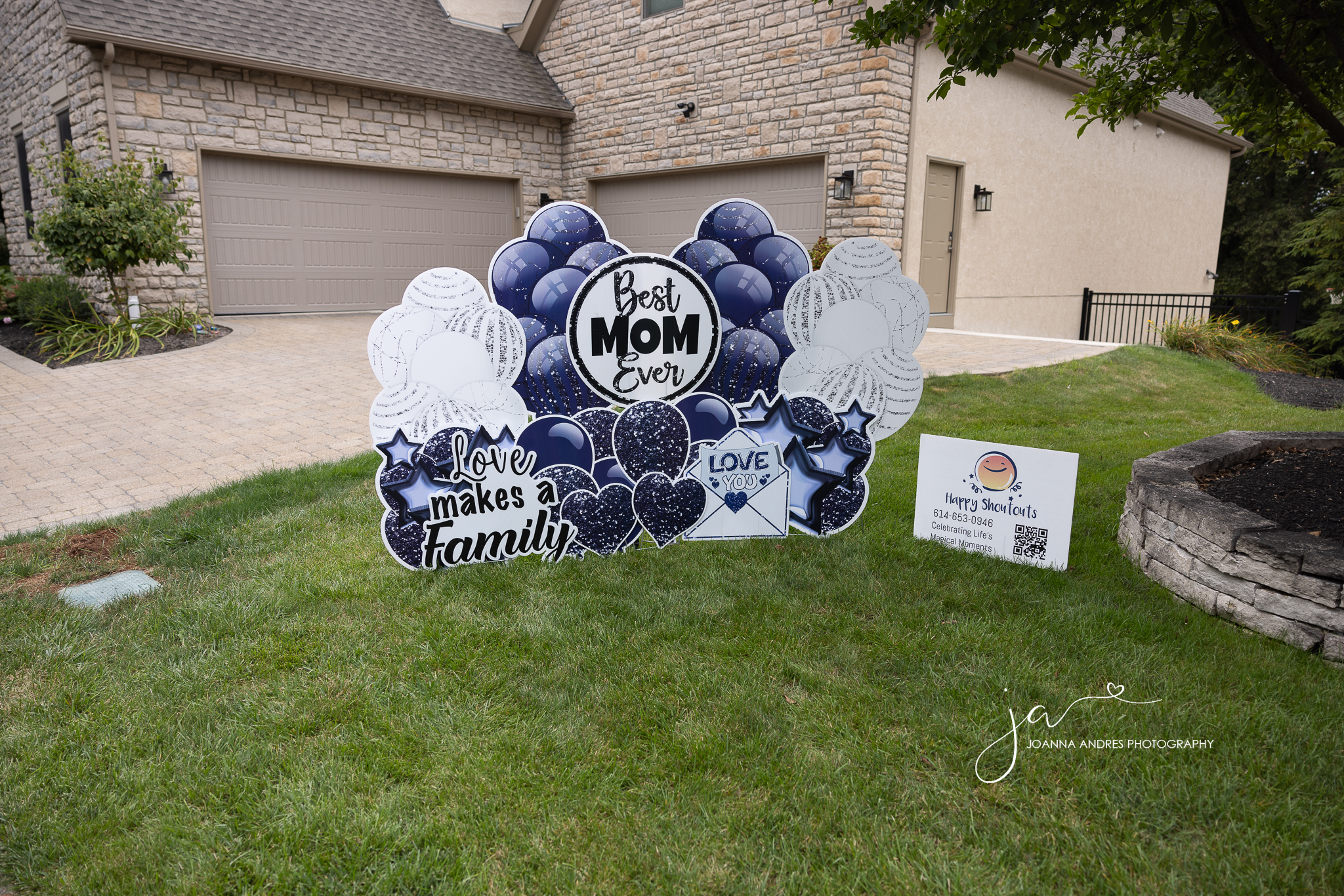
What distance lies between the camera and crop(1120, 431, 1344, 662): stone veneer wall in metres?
2.79

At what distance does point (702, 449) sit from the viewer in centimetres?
387

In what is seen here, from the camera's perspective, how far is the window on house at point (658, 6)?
1254 cm

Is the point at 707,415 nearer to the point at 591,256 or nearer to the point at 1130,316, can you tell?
the point at 591,256

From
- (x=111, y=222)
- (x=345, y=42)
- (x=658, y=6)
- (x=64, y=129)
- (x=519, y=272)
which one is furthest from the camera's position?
(x=658, y=6)

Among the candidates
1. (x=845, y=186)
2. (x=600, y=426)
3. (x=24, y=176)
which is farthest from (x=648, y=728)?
(x=24, y=176)

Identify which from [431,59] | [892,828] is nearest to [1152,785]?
[892,828]

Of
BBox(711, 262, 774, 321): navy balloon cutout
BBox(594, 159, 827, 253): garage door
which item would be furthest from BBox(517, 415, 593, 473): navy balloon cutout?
BBox(594, 159, 827, 253): garage door

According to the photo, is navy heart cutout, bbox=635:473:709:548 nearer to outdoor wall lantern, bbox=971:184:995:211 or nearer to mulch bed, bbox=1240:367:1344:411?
mulch bed, bbox=1240:367:1344:411

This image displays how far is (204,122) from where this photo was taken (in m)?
11.1

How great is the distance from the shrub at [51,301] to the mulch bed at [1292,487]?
469 inches

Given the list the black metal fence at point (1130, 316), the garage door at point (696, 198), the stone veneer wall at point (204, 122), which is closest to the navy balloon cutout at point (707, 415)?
the garage door at point (696, 198)

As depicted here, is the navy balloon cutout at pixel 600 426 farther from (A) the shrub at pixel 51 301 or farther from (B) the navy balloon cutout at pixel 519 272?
(A) the shrub at pixel 51 301

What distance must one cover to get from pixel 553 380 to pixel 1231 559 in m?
2.67

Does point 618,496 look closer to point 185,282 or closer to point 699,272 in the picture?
point 699,272
